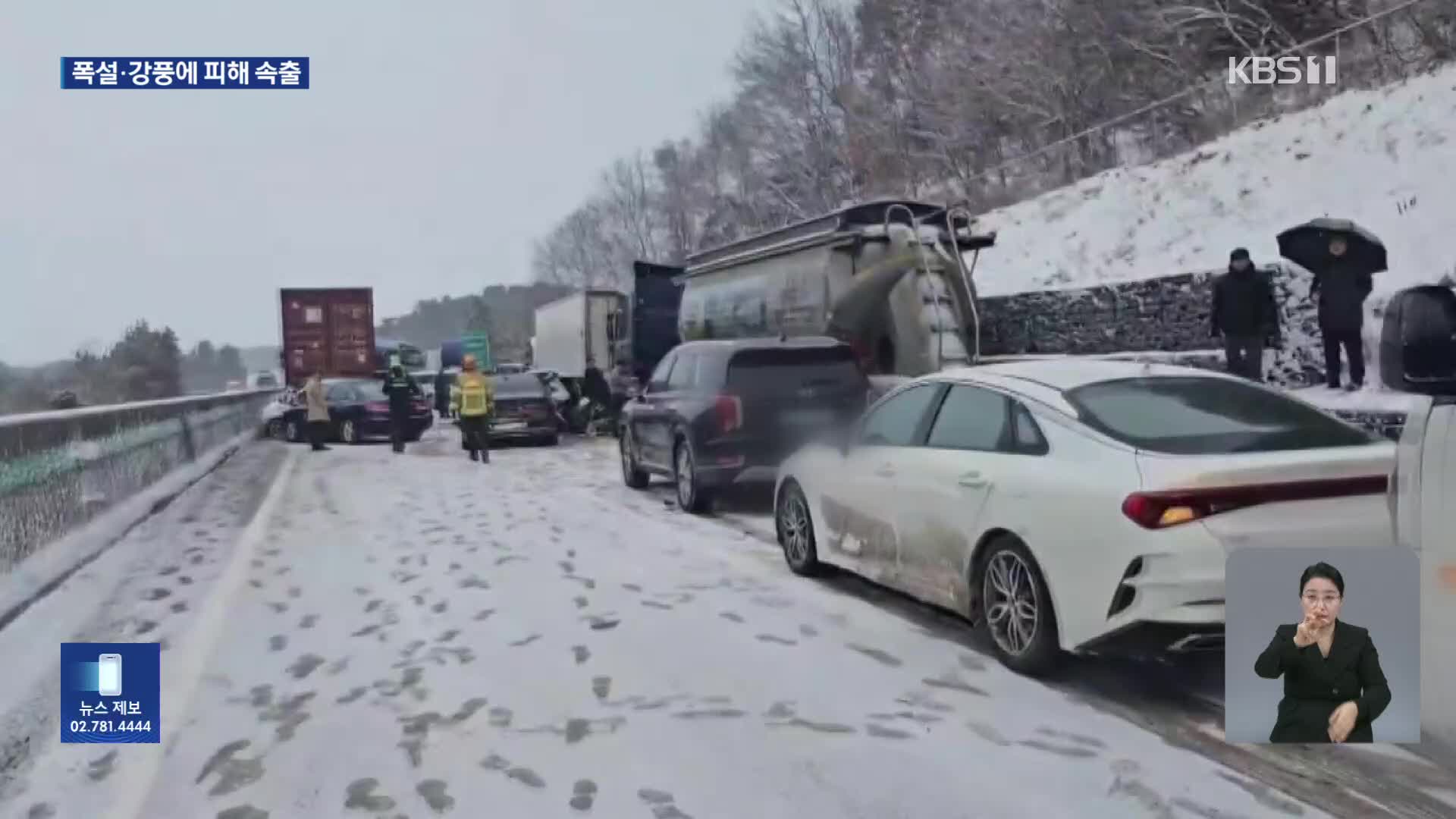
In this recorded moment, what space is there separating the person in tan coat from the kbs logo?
1783 cm

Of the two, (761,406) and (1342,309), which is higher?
(1342,309)

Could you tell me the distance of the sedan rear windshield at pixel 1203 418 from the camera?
495 centimetres

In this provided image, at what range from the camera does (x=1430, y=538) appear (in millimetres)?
3385

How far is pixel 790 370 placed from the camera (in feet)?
36.8

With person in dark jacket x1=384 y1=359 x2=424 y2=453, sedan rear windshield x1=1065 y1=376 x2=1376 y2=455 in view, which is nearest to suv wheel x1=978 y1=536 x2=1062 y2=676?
sedan rear windshield x1=1065 y1=376 x2=1376 y2=455

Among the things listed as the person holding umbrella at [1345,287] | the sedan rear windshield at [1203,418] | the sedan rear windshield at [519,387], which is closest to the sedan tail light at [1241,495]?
the sedan rear windshield at [1203,418]

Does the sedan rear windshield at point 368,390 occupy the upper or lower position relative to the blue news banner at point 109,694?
upper

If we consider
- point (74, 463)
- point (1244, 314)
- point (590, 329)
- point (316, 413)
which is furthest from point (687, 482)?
point (590, 329)

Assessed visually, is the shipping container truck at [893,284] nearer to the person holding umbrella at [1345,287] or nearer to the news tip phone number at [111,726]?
the person holding umbrella at [1345,287]

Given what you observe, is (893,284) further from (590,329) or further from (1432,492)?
(590,329)

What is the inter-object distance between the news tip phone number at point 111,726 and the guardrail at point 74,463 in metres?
3.76

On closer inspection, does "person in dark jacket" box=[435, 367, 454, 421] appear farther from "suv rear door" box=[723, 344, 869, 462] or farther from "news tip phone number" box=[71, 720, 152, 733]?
"news tip phone number" box=[71, 720, 152, 733]

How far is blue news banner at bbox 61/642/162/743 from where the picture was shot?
4.37m

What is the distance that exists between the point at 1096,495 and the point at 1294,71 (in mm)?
18379
